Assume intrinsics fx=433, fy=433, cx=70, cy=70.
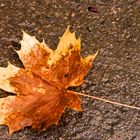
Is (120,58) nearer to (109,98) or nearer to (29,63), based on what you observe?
(109,98)

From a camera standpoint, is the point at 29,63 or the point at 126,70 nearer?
the point at 29,63

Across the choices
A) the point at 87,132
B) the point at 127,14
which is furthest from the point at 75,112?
the point at 127,14

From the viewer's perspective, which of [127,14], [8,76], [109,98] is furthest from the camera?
[127,14]

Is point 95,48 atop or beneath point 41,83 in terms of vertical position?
atop
